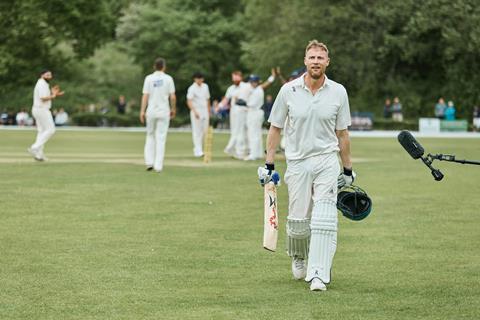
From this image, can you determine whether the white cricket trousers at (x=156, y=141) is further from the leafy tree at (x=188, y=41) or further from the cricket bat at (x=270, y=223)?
the leafy tree at (x=188, y=41)

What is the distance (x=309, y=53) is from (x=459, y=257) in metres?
3.11

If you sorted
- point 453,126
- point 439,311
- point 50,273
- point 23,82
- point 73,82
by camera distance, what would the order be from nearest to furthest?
point 439,311 → point 50,273 → point 453,126 → point 23,82 → point 73,82

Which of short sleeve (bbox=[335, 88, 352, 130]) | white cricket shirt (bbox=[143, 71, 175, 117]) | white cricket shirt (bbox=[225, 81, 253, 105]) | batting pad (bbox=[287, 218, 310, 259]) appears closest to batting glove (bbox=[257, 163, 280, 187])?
batting pad (bbox=[287, 218, 310, 259])

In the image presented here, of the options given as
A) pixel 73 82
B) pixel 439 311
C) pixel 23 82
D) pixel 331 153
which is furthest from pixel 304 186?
pixel 73 82

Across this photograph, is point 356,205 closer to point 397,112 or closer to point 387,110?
point 397,112

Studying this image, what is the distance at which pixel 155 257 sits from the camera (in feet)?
40.8

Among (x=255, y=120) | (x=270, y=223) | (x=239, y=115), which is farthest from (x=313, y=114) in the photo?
(x=239, y=115)

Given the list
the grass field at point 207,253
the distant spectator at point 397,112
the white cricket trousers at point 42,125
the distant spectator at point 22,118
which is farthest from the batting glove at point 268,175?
the distant spectator at point 22,118

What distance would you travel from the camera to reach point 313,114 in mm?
10602

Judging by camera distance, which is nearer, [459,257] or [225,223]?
[459,257]

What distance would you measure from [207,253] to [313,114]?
8.76 feet

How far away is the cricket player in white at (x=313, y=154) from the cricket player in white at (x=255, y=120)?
21.1 meters

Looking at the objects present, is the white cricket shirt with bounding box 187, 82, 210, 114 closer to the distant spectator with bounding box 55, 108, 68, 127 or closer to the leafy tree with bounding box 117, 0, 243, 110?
the distant spectator with bounding box 55, 108, 68, 127

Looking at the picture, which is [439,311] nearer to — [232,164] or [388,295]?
[388,295]
